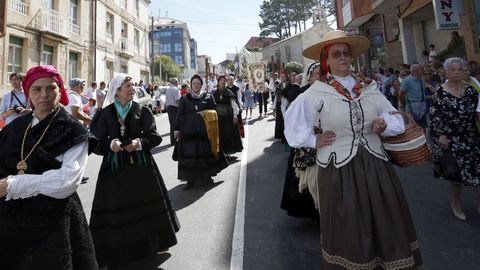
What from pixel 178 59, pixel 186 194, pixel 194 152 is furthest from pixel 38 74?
pixel 178 59

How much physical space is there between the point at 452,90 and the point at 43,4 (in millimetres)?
21134

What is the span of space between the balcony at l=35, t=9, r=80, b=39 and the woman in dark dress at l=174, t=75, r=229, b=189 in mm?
16285

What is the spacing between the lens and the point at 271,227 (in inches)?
161

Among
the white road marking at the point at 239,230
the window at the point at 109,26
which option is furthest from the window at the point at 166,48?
the white road marking at the point at 239,230

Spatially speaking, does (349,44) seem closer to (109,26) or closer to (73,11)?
(73,11)

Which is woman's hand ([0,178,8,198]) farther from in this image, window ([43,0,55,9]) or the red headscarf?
window ([43,0,55,9])

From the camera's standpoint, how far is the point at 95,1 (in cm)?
2330

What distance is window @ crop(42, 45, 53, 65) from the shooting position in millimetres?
19125

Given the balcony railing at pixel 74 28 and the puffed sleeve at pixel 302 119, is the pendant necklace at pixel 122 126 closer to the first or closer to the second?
the puffed sleeve at pixel 302 119

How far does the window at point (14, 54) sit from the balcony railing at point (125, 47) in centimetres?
949

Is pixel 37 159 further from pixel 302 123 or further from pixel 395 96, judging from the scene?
pixel 395 96

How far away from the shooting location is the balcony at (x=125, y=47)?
26.8 metres

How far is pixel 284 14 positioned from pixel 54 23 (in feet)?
169

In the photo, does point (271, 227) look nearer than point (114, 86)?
No
